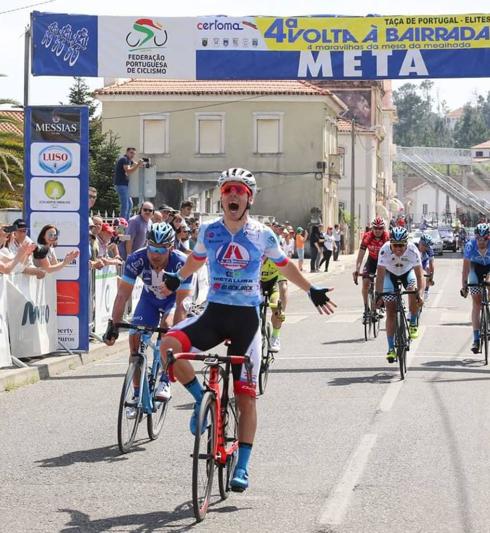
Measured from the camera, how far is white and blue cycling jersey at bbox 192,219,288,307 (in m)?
7.76

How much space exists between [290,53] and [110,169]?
31.3 m

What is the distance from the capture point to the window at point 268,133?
59.0m

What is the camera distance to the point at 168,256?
10.1 meters

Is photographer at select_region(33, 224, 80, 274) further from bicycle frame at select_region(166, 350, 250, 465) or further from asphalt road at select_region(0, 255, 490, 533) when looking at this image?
bicycle frame at select_region(166, 350, 250, 465)

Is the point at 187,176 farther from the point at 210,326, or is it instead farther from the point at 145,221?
the point at 210,326

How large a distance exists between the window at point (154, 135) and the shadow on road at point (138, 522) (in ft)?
173

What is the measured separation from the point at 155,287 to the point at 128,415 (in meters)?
1.21

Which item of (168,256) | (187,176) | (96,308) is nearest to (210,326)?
(168,256)

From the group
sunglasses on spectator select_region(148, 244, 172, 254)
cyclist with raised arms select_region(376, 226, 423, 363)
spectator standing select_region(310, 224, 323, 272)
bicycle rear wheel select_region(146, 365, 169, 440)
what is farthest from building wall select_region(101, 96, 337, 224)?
sunglasses on spectator select_region(148, 244, 172, 254)

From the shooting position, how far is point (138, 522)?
7.01 meters

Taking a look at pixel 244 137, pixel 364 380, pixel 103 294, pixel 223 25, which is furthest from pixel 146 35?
pixel 244 137

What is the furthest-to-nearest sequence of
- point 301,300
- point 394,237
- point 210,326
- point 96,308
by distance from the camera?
point 301,300 → point 96,308 → point 394,237 → point 210,326

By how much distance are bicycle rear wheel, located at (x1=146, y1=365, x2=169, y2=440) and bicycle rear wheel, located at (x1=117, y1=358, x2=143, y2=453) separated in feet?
0.70

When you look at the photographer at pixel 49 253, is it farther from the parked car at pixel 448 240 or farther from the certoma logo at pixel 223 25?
the parked car at pixel 448 240
